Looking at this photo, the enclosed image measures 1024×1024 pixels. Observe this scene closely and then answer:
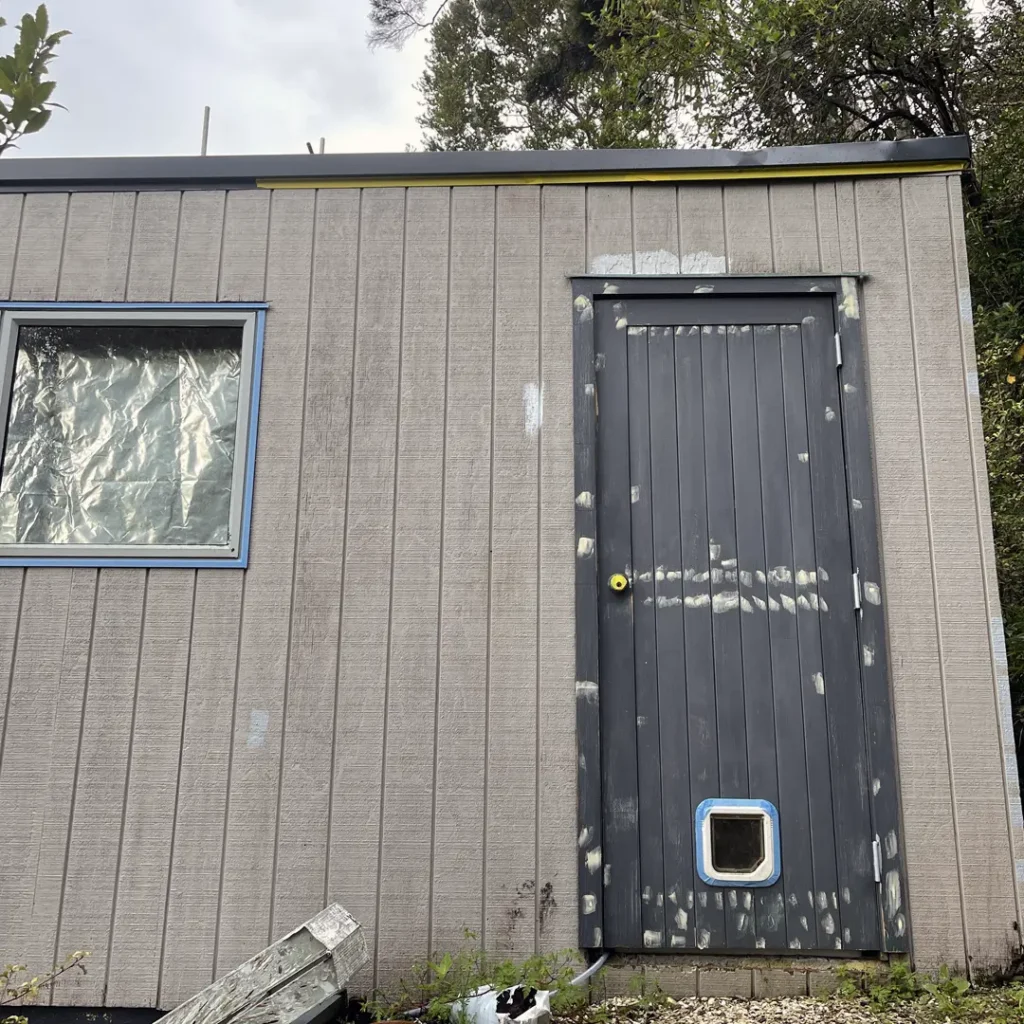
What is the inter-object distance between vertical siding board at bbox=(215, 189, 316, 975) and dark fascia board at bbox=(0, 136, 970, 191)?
0.15 meters

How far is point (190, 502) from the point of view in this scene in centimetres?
333

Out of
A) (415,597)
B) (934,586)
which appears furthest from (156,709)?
(934,586)

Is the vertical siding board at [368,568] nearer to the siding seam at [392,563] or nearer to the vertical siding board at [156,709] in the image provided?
the siding seam at [392,563]

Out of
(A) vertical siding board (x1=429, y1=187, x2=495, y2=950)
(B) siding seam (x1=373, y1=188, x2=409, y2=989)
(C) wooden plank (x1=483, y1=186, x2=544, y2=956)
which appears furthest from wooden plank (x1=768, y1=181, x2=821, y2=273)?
(B) siding seam (x1=373, y1=188, x2=409, y2=989)

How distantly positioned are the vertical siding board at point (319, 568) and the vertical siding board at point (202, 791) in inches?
8.1

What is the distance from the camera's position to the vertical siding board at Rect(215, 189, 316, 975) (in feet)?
9.71

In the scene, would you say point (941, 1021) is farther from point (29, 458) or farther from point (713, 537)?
point (29, 458)

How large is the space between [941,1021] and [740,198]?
9.00ft

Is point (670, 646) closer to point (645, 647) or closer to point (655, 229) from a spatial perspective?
point (645, 647)

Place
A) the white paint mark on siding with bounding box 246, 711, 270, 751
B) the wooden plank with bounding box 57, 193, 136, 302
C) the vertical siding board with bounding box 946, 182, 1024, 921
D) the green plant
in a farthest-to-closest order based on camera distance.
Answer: the wooden plank with bounding box 57, 193, 136, 302, the white paint mark on siding with bounding box 246, 711, 270, 751, the vertical siding board with bounding box 946, 182, 1024, 921, the green plant

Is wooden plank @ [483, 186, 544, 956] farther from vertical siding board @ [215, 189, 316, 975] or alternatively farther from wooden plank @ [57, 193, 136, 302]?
wooden plank @ [57, 193, 136, 302]

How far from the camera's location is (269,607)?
3.17 m

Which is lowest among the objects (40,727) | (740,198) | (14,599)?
(40,727)

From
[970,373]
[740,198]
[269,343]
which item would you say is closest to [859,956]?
[970,373]
